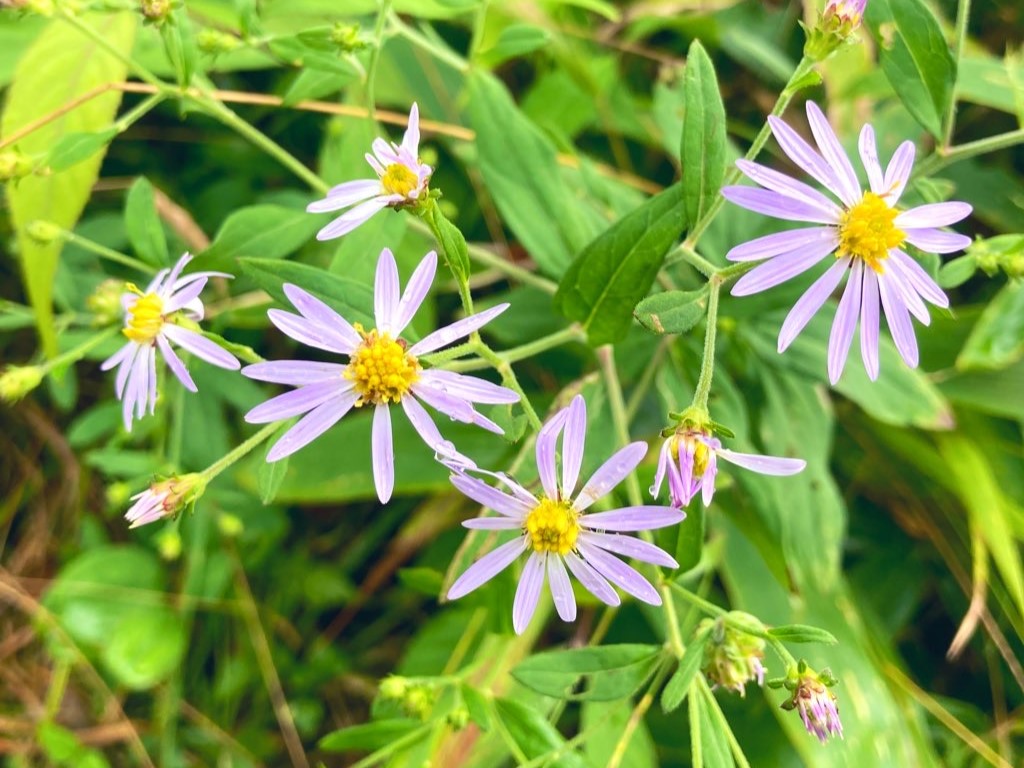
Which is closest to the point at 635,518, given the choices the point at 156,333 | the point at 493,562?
the point at 493,562

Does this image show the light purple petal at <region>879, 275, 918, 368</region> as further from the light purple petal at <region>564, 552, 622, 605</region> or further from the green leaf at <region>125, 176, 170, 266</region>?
the green leaf at <region>125, 176, 170, 266</region>

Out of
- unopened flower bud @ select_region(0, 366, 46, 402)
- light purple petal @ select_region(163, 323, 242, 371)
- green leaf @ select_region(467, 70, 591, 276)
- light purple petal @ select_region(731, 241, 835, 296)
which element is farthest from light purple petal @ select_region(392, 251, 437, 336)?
unopened flower bud @ select_region(0, 366, 46, 402)

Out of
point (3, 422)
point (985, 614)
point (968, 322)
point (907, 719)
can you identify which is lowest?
point (907, 719)

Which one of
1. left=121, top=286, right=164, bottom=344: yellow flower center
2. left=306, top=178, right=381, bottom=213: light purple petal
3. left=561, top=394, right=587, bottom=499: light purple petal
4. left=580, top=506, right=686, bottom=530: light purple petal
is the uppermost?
left=306, top=178, right=381, bottom=213: light purple petal

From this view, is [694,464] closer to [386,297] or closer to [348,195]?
[386,297]

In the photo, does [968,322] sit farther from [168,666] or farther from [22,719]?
[22,719]

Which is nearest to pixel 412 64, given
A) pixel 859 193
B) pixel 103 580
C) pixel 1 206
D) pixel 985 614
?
pixel 1 206
